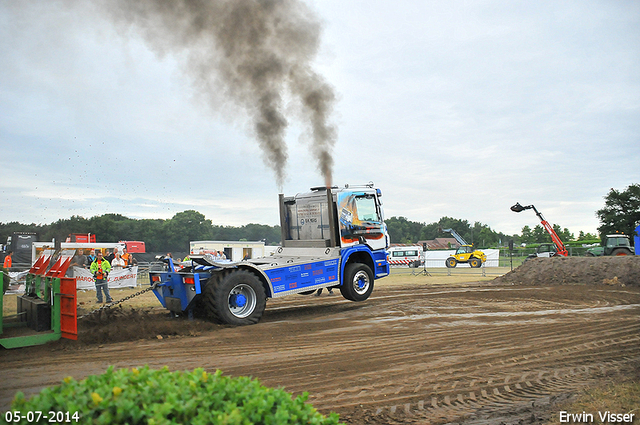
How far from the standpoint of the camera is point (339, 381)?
5422 millimetres

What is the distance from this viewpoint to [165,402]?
7.04 ft

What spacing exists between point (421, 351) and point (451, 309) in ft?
15.8

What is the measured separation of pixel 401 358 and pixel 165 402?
4.92m

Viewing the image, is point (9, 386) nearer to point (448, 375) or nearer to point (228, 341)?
point (228, 341)

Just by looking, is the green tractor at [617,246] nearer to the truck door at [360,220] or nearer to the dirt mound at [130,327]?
the truck door at [360,220]

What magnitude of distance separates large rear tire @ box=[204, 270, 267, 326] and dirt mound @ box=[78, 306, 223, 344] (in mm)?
320

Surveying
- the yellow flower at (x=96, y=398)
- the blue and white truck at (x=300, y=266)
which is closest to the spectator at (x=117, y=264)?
the blue and white truck at (x=300, y=266)

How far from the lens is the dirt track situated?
4.83m

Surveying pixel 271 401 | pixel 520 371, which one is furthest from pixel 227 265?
pixel 271 401

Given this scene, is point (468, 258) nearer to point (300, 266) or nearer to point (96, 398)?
point (300, 266)

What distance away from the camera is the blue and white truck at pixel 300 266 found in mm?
9055

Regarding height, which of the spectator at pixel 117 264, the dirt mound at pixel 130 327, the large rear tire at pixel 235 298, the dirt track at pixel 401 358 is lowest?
the dirt track at pixel 401 358

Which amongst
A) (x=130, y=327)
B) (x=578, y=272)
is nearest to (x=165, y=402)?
(x=130, y=327)

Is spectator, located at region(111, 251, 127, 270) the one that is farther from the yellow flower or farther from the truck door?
the yellow flower
